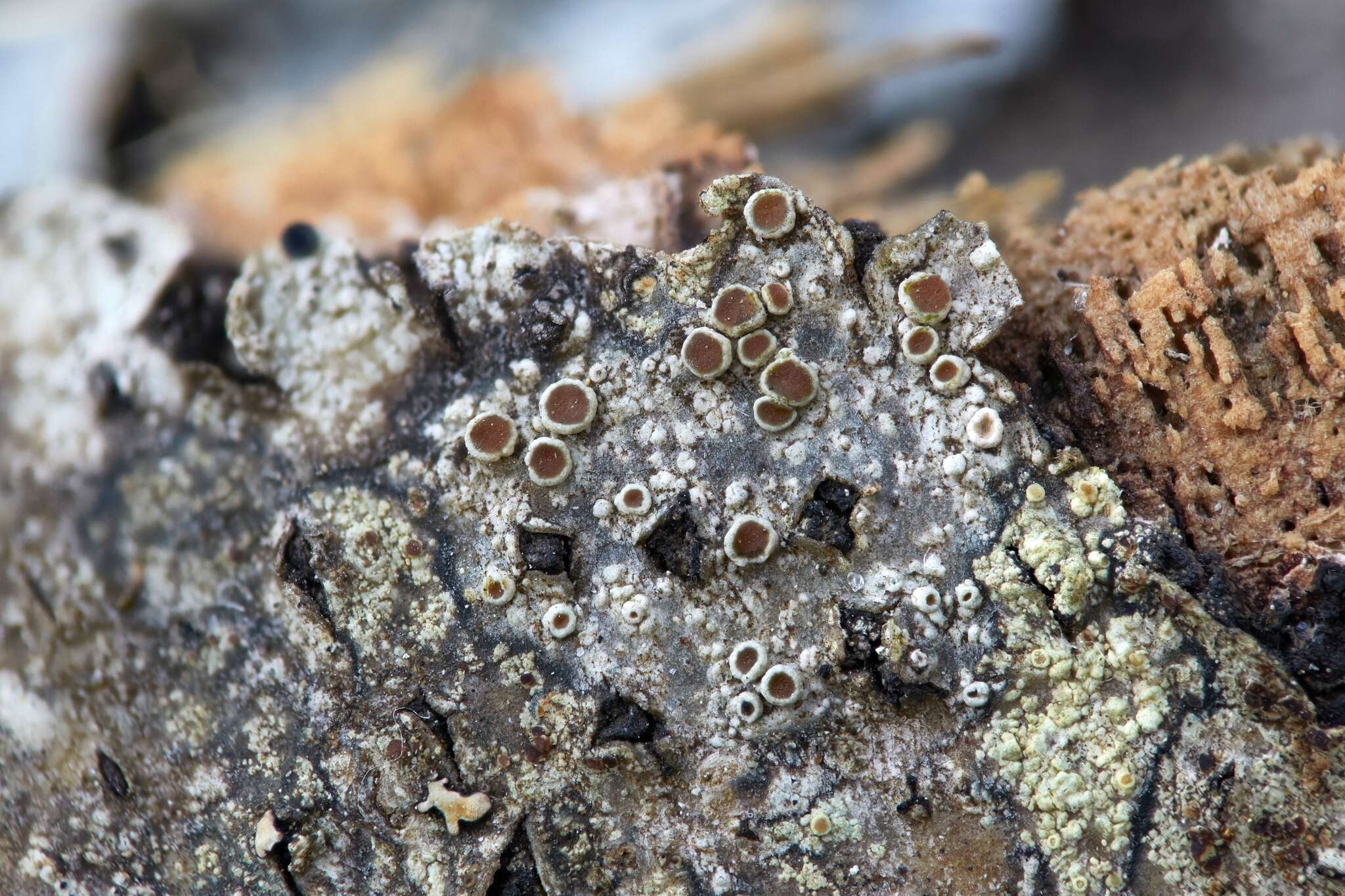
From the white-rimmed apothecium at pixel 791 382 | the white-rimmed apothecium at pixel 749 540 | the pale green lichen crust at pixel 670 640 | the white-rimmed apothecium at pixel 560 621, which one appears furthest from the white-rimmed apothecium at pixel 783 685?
the white-rimmed apothecium at pixel 791 382

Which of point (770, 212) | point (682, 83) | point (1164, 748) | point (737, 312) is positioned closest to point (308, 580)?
point (737, 312)

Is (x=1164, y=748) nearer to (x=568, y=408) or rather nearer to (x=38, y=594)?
(x=568, y=408)

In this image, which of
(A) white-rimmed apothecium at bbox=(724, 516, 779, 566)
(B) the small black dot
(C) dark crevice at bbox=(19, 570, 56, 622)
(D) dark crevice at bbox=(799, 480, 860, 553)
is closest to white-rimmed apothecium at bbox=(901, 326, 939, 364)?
(D) dark crevice at bbox=(799, 480, 860, 553)

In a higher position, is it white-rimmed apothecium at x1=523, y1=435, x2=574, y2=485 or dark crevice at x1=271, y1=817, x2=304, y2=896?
white-rimmed apothecium at x1=523, y1=435, x2=574, y2=485

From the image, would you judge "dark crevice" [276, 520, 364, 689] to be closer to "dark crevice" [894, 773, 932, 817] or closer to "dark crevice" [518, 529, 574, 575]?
"dark crevice" [518, 529, 574, 575]

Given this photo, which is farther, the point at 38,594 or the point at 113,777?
the point at 38,594

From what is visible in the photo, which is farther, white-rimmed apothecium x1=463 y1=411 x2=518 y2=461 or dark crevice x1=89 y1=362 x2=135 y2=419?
dark crevice x1=89 y1=362 x2=135 y2=419

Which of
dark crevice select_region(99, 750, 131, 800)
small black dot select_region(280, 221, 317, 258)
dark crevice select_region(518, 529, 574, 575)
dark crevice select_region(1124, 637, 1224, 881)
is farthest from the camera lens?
small black dot select_region(280, 221, 317, 258)
